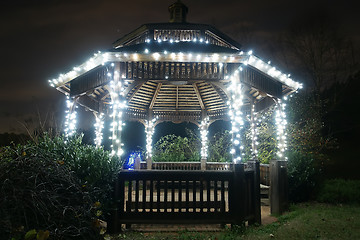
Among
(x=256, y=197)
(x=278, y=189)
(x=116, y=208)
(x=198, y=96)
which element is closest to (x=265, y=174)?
(x=278, y=189)

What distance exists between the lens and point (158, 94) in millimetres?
13219

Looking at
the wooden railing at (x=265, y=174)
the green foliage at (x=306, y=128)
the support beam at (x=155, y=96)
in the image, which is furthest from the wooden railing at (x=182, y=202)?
the green foliage at (x=306, y=128)

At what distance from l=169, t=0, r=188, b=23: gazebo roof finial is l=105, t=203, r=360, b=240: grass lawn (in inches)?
312

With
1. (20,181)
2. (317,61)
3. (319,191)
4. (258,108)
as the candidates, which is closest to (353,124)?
(317,61)

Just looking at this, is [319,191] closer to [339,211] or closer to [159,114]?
[339,211]

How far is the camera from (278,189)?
741 cm

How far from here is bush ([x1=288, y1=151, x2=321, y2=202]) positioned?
28.7ft

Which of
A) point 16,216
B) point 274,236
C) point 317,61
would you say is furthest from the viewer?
point 317,61

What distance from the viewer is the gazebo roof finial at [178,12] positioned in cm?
1133

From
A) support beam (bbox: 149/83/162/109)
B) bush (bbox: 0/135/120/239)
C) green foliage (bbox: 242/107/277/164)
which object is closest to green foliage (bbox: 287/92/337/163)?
green foliage (bbox: 242/107/277/164)

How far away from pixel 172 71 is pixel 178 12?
16.1 ft

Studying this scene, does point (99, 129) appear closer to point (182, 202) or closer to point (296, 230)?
point (182, 202)

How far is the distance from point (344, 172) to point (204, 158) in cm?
1486

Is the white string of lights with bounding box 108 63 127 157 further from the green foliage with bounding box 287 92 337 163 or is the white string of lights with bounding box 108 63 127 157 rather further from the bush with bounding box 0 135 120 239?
the green foliage with bounding box 287 92 337 163
